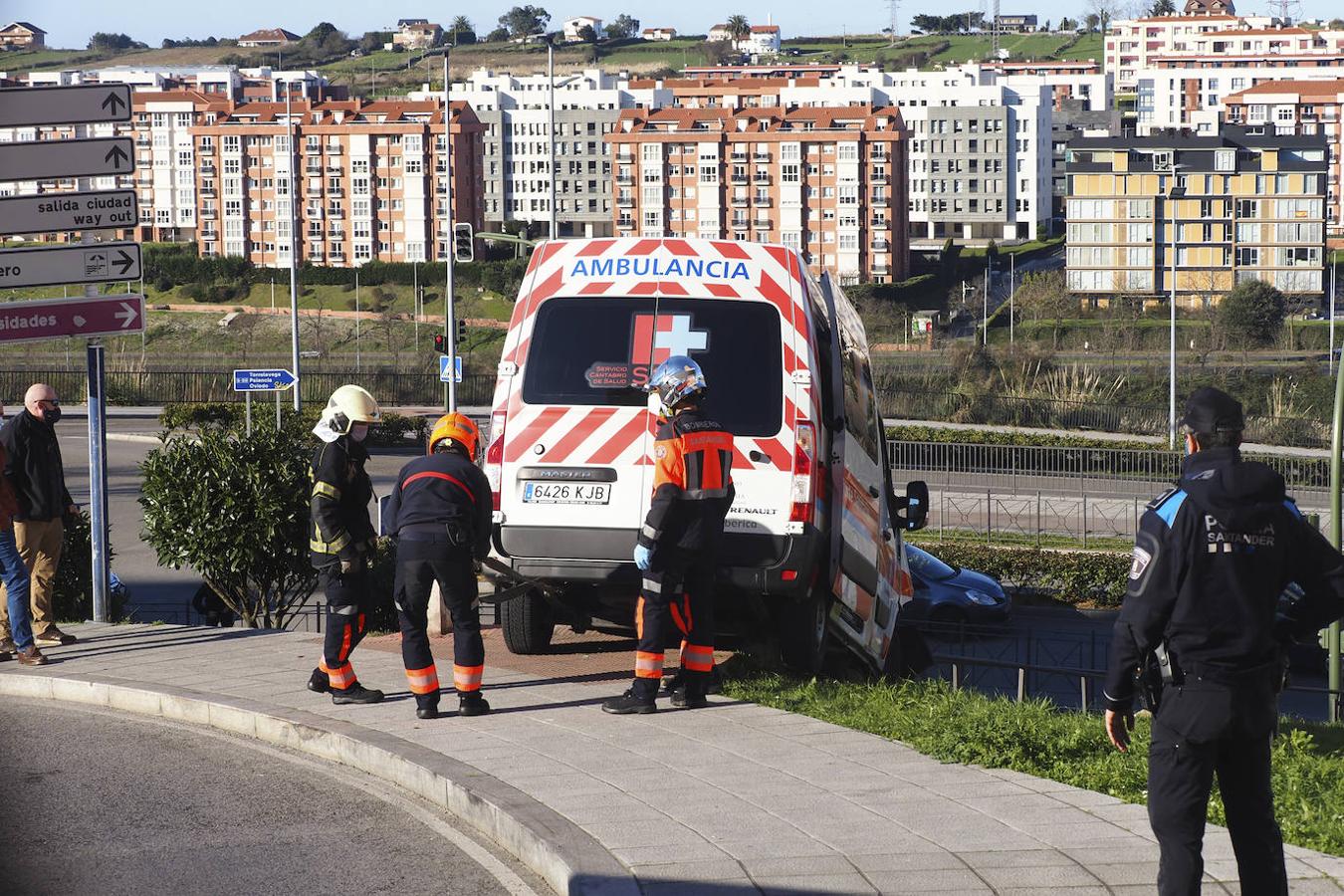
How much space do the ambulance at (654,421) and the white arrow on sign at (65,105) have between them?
3229mm

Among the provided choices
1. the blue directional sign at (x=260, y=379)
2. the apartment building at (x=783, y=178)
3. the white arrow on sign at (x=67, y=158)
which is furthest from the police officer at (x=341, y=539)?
the apartment building at (x=783, y=178)

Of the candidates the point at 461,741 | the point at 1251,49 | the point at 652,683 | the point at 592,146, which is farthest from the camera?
the point at 1251,49

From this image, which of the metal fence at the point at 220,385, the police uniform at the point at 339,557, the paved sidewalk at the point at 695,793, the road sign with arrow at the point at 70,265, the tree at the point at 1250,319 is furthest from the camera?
the tree at the point at 1250,319

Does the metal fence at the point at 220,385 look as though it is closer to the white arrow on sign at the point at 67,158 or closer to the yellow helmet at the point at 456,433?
the white arrow on sign at the point at 67,158

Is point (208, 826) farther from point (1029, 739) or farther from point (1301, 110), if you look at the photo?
point (1301, 110)

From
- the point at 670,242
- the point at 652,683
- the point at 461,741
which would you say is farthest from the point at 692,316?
the point at 461,741

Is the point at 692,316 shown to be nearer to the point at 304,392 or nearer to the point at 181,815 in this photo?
the point at 181,815

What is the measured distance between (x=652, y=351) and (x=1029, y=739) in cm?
307

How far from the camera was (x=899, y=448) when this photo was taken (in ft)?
142

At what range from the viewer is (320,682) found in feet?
30.1

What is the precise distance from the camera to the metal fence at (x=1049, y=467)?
3997 cm

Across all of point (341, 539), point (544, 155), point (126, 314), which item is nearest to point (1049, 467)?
point (126, 314)

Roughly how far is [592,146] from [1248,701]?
124577mm

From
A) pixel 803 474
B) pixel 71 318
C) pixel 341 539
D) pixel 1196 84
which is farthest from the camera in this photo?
pixel 1196 84
